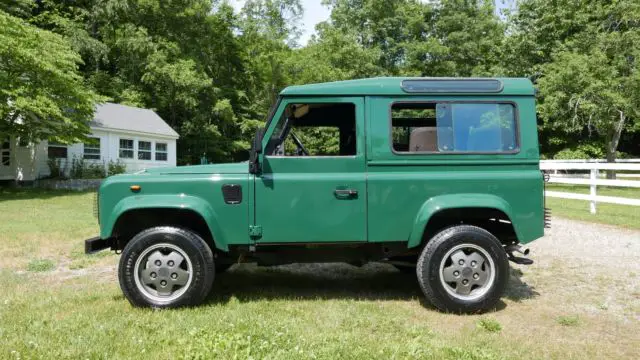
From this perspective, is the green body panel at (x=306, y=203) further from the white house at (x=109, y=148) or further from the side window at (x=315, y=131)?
the white house at (x=109, y=148)

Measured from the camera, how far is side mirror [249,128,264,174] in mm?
4285

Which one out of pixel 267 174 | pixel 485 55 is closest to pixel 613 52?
pixel 485 55

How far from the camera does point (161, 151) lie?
95.5ft

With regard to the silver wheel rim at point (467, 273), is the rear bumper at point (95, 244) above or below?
above

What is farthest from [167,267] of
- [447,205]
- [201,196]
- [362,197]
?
[447,205]

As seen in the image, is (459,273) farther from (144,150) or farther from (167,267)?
(144,150)

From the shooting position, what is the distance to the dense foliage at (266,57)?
1786 cm

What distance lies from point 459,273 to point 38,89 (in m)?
17.4

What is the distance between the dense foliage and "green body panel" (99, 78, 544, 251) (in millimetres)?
14320

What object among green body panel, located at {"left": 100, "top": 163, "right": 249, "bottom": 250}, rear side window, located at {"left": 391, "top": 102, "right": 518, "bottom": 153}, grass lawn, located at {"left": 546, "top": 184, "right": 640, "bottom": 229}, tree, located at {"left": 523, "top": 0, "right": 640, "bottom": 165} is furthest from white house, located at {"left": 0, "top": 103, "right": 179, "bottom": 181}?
tree, located at {"left": 523, "top": 0, "right": 640, "bottom": 165}

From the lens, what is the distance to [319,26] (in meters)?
41.8

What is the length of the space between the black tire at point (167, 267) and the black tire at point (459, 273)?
2.12m

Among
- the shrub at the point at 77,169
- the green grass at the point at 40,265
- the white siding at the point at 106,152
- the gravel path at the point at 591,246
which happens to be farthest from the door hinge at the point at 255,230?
the shrub at the point at 77,169

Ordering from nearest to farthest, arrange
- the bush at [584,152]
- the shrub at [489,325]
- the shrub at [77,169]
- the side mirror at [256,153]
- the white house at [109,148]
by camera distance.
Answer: the shrub at [489,325], the side mirror at [256,153], the white house at [109,148], the shrub at [77,169], the bush at [584,152]
